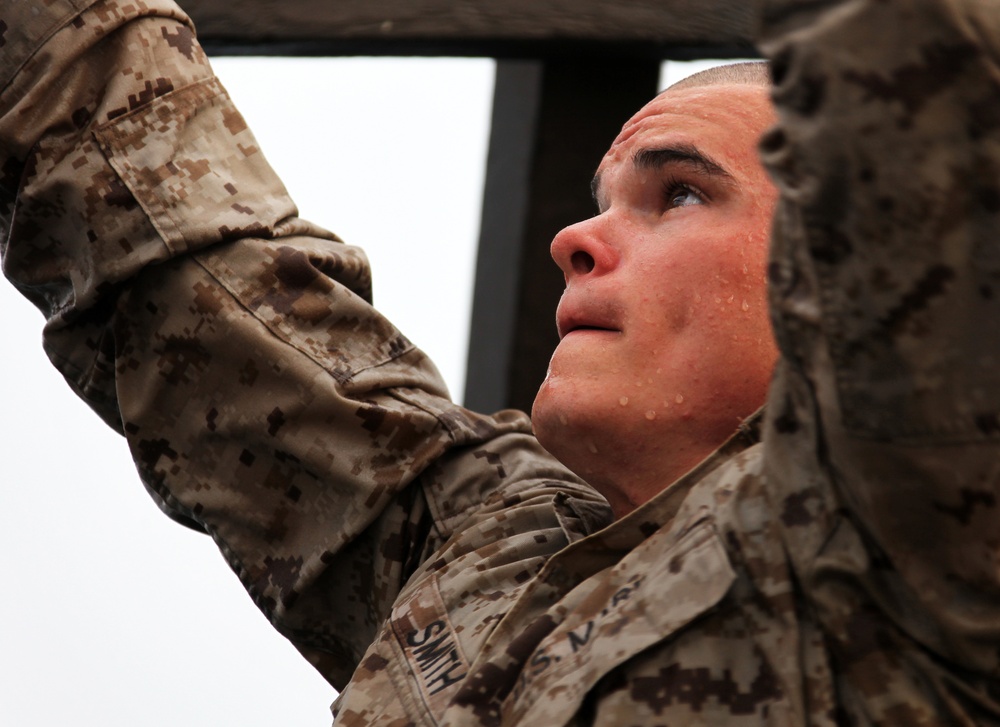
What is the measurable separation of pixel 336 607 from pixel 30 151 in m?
0.57

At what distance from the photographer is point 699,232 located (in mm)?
1264

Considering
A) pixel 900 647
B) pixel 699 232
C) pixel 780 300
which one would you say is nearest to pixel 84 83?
pixel 699 232

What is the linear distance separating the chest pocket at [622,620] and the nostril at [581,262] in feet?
0.99

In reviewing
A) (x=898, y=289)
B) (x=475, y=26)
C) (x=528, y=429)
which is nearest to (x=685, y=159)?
(x=528, y=429)

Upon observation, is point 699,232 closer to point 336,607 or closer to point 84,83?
point 336,607

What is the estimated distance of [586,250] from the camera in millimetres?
1286

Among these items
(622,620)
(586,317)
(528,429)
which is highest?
(586,317)

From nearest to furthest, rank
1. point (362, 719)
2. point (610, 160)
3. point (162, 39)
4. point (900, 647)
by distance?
point (900, 647) < point (362, 719) < point (610, 160) < point (162, 39)

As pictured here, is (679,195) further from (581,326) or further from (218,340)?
(218,340)

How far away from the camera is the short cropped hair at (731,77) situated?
55.8 inches

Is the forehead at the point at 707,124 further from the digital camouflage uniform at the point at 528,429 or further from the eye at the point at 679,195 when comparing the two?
the digital camouflage uniform at the point at 528,429

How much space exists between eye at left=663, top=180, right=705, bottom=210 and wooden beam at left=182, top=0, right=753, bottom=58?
1.96ft

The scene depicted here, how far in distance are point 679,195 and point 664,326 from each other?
0.14m

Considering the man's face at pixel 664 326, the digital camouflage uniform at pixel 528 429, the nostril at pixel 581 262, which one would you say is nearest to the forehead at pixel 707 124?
the man's face at pixel 664 326
